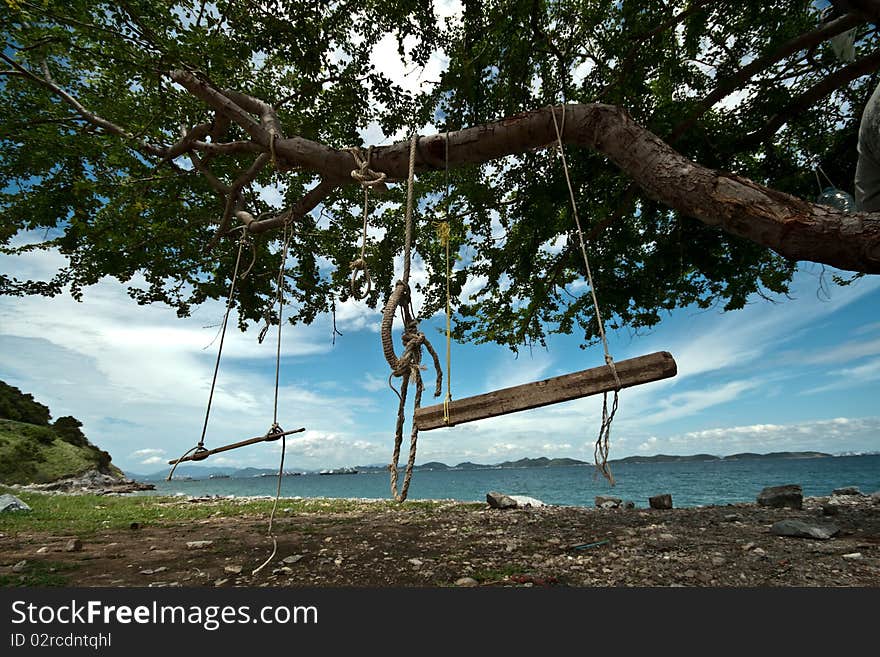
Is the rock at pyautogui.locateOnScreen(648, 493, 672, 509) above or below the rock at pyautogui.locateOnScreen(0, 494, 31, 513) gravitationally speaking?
below

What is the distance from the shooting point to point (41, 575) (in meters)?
3.51

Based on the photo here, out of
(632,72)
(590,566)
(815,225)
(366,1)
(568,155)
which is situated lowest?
(590,566)

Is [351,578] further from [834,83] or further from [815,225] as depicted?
[834,83]

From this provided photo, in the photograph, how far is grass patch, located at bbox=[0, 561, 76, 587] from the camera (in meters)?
3.28

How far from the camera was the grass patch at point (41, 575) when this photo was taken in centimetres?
328

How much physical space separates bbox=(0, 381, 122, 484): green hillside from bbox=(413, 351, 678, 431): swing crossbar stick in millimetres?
23176

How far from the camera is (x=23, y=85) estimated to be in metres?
7.16

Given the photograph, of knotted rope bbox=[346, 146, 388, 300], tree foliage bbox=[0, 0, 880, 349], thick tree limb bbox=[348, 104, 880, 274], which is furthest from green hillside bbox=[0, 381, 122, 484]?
thick tree limb bbox=[348, 104, 880, 274]

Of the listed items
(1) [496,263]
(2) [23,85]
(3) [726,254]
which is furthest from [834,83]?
(2) [23,85]

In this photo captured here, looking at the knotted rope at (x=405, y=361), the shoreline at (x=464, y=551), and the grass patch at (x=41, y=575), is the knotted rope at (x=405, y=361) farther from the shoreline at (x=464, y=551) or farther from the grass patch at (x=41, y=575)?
the grass patch at (x=41, y=575)

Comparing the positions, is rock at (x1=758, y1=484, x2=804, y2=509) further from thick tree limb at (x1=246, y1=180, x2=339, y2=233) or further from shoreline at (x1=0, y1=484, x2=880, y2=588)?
thick tree limb at (x1=246, y1=180, x2=339, y2=233)

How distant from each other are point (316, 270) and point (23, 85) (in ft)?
19.9

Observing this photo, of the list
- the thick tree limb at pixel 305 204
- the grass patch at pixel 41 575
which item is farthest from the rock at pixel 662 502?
the grass patch at pixel 41 575

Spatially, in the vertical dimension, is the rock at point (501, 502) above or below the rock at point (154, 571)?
below
